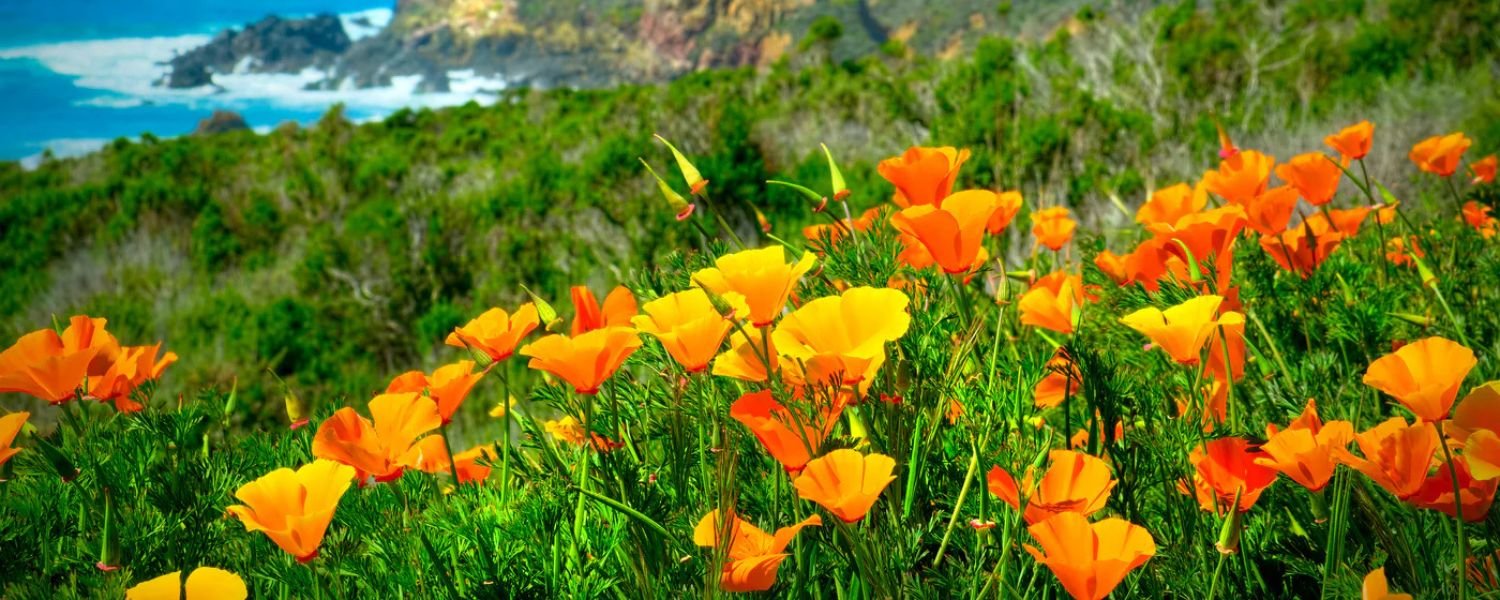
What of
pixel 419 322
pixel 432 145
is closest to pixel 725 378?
pixel 419 322

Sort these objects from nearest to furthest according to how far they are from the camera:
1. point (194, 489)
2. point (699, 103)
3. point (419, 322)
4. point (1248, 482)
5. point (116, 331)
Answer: point (1248, 482)
point (194, 489)
point (419, 322)
point (116, 331)
point (699, 103)

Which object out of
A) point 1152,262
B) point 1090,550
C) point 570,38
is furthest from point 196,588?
point 570,38

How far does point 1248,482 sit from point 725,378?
58 cm

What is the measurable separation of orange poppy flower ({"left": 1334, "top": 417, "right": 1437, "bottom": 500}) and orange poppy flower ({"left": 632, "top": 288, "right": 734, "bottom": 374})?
53 cm

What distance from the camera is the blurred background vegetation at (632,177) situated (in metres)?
6.22

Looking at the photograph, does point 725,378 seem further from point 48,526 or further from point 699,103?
point 699,103

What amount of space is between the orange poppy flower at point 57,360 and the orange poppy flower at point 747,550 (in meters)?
0.75

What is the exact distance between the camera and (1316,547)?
0.92m

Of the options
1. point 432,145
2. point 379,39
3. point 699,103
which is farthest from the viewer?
point 379,39

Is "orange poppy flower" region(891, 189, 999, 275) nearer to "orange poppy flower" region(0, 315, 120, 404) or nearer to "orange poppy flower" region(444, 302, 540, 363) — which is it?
"orange poppy flower" region(444, 302, 540, 363)

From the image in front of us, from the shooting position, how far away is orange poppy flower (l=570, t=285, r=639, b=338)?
111 centimetres

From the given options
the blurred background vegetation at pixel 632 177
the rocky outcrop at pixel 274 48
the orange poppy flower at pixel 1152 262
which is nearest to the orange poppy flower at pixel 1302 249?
the orange poppy flower at pixel 1152 262

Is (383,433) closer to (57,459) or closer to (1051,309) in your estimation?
(57,459)

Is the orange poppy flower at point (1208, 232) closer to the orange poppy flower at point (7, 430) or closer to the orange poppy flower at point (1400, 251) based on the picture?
the orange poppy flower at point (1400, 251)
